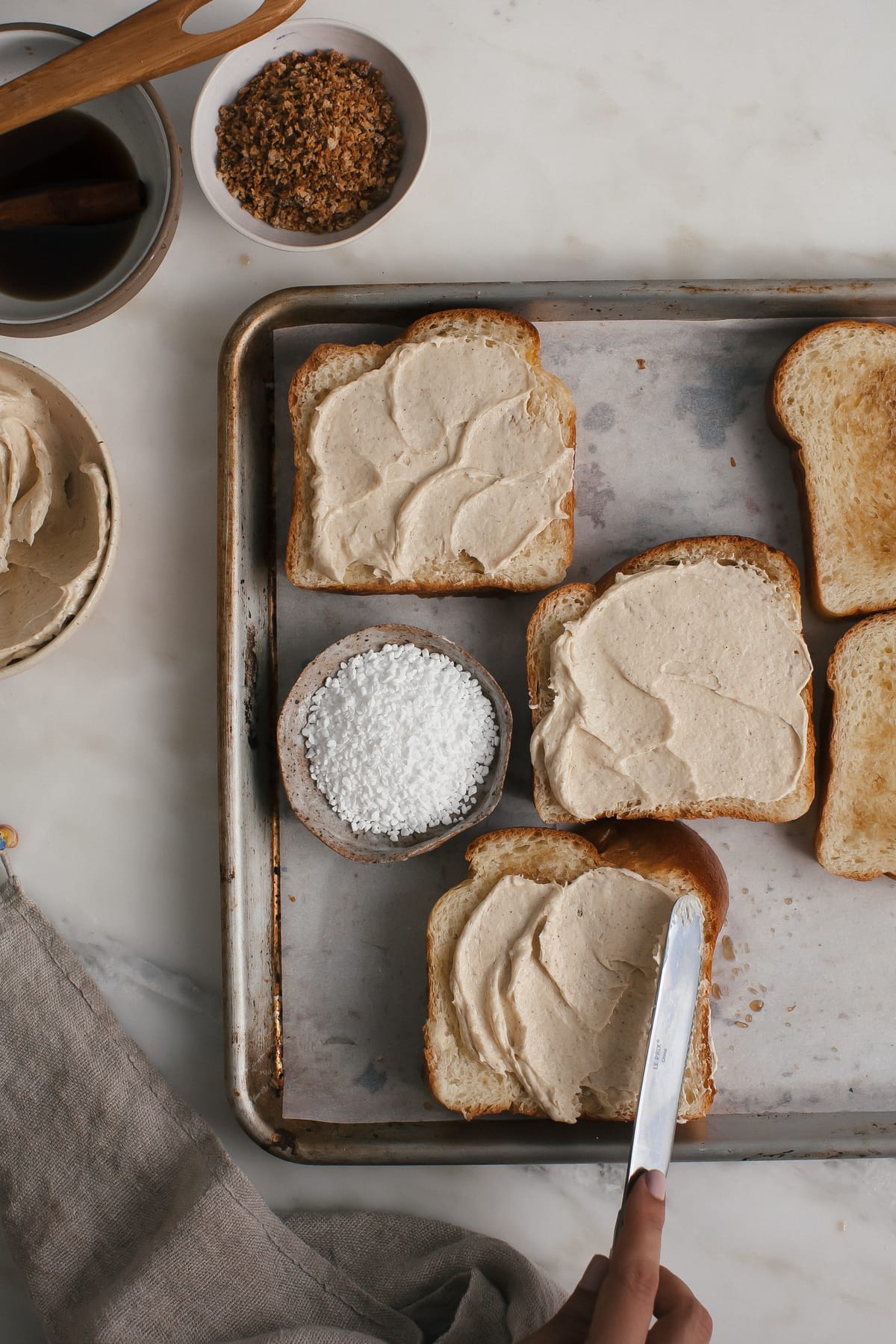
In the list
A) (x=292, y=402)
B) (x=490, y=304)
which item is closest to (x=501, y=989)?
(x=292, y=402)

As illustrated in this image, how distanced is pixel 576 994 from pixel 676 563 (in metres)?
0.92

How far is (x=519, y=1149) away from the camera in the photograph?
1908 millimetres

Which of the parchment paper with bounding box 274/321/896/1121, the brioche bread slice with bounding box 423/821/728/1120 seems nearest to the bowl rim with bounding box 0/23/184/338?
the parchment paper with bounding box 274/321/896/1121

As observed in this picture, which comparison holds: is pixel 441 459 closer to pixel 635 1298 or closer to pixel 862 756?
pixel 862 756

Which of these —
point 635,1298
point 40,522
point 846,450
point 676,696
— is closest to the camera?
point 635,1298

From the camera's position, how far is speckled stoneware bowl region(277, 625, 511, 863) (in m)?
1.94

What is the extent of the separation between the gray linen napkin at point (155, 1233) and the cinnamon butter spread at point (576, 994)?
0.42 m

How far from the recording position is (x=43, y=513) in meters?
1.84

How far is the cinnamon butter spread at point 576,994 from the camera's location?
1903 millimetres

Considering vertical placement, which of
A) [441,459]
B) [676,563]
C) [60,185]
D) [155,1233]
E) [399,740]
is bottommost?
[155,1233]

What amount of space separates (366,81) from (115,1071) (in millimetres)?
2134

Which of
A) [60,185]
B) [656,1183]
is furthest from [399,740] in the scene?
[60,185]

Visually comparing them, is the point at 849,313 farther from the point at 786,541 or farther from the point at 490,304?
the point at 490,304

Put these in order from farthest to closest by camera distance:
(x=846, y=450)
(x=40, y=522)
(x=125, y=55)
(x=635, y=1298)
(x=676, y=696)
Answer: (x=846, y=450) → (x=676, y=696) → (x=40, y=522) → (x=125, y=55) → (x=635, y=1298)
